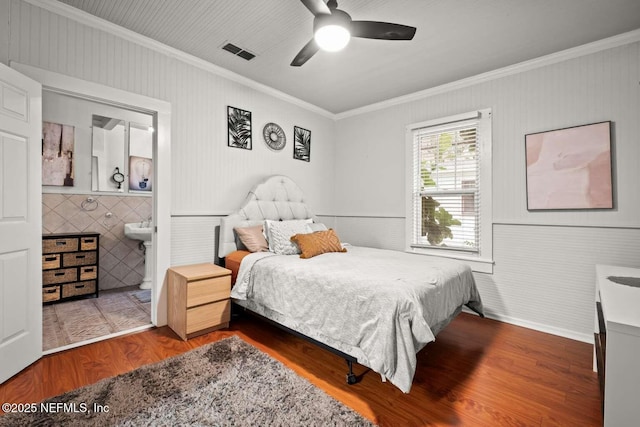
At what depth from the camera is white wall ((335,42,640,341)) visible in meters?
2.55

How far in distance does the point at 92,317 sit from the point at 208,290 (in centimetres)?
145

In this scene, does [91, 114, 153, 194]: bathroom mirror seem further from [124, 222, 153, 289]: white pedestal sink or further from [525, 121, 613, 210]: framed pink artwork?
[525, 121, 613, 210]: framed pink artwork

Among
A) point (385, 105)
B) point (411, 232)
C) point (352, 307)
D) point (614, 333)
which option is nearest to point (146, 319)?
point (352, 307)

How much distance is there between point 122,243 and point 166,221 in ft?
6.40

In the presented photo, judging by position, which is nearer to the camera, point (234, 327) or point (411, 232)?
point (234, 327)

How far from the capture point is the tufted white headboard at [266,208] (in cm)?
322

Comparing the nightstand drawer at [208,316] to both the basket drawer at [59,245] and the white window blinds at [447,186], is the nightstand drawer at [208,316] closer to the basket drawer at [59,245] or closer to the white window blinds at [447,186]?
the basket drawer at [59,245]

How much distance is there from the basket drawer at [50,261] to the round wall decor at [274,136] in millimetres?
2873

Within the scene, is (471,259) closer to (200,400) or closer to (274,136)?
(274,136)

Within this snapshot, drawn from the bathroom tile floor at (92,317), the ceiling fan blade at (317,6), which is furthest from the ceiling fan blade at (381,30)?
the bathroom tile floor at (92,317)

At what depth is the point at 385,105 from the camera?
416 cm

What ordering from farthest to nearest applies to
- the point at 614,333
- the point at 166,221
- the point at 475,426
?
the point at 166,221 → the point at 475,426 → the point at 614,333

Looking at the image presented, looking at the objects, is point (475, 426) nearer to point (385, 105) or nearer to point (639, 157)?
point (639, 157)

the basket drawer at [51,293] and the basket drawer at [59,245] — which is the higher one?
the basket drawer at [59,245]
